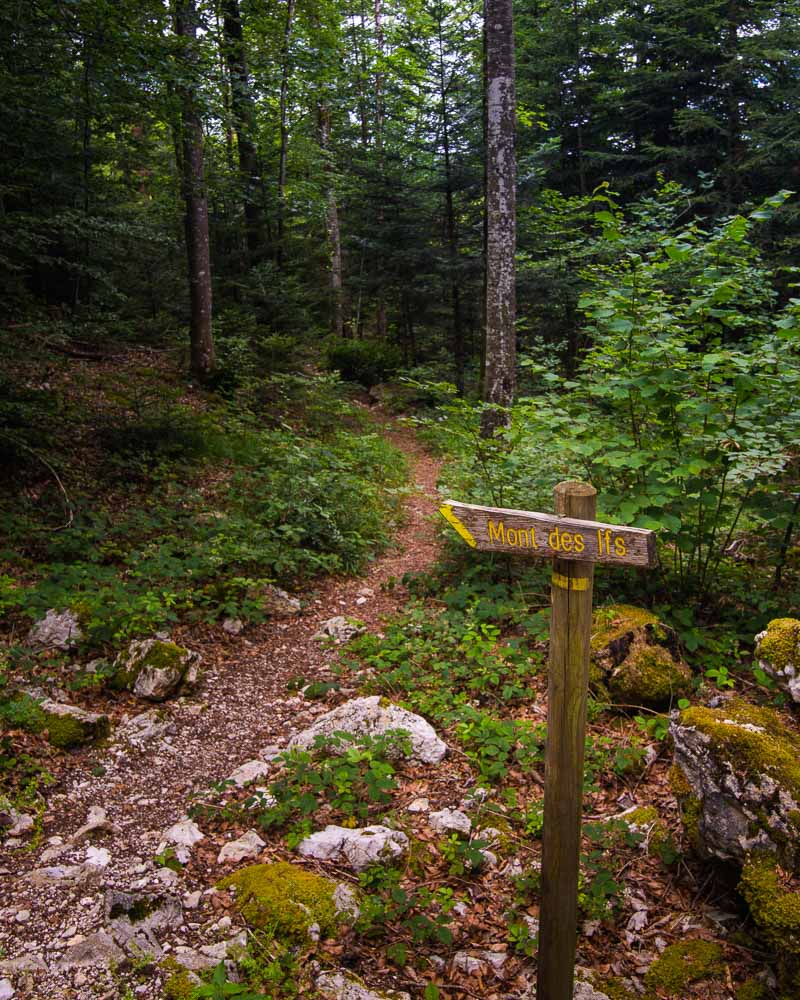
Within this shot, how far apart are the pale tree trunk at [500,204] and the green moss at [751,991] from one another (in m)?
6.53

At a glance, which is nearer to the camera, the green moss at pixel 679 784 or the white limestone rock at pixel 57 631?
the green moss at pixel 679 784

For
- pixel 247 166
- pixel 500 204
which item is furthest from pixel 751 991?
pixel 247 166

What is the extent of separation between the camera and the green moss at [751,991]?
2578 millimetres

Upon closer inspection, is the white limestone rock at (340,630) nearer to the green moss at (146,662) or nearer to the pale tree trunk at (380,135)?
the green moss at (146,662)

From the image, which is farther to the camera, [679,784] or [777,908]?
[679,784]

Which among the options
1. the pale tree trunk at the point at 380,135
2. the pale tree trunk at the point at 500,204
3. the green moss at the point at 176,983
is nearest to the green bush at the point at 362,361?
the pale tree trunk at the point at 380,135

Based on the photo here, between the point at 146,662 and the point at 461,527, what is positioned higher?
the point at 461,527

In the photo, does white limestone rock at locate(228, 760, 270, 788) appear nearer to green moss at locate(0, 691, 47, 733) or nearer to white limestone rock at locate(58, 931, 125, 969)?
white limestone rock at locate(58, 931, 125, 969)

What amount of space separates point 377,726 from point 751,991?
2.40 metres

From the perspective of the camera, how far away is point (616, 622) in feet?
15.7

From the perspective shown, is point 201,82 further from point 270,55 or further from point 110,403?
point 270,55

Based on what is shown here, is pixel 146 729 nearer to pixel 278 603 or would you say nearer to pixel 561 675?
pixel 278 603

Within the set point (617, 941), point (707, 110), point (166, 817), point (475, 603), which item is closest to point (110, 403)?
point (475, 603)

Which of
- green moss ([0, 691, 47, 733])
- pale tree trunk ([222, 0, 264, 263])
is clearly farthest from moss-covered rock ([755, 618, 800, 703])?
pale tree trunk ([222, 0, 264, 263])
